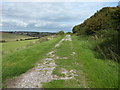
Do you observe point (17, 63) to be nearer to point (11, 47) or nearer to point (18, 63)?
point (18, 63)

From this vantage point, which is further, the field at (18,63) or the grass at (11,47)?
the grass at (11,47)

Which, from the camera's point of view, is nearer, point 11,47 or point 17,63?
point 17,63

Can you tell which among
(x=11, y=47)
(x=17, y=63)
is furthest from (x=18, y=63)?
(x=11, y=47)

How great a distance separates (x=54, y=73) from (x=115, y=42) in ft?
14.3

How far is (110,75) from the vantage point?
5.02 meters

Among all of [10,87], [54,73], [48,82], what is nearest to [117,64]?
[54,73]

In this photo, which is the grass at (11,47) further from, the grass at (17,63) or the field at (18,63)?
the grass at (17,63)

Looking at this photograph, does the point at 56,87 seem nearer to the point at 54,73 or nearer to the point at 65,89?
the point at 65,89

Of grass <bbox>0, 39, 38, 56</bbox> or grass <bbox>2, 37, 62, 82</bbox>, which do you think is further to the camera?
grass <bbox>0, 39, 38, 56</bbox>

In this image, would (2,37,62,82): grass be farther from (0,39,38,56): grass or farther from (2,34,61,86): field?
(0,39,38,56): grass

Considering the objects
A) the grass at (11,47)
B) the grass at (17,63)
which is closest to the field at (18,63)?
the grass at (17,63)

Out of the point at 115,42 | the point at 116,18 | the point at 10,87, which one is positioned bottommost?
the point at 10,87

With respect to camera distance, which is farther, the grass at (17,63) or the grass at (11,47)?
the grass at (11,47)

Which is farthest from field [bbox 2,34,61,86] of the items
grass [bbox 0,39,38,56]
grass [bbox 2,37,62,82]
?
grass [bbox 0,39,38,56]
